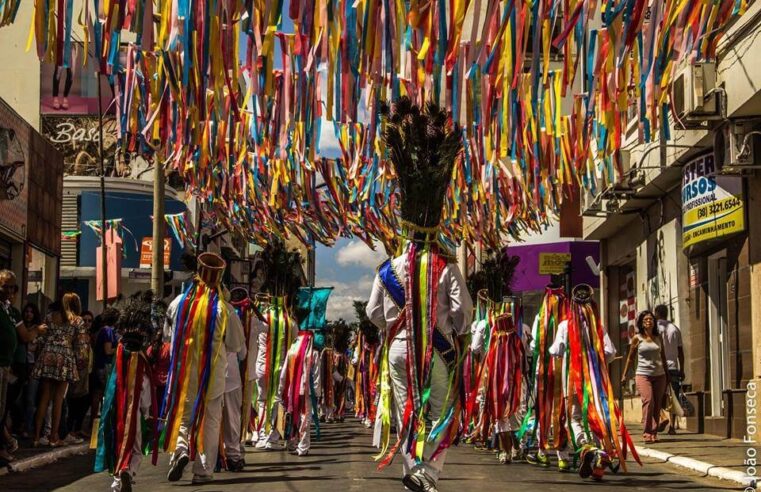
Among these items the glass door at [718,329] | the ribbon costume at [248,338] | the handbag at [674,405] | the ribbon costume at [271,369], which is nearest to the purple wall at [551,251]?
the glass door at [718,329]

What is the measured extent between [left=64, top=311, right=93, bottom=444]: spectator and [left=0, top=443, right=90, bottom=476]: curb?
0.75 metres

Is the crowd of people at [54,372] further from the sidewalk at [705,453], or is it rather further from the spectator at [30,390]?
the sidewalk at [705,453]

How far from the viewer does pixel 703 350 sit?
19516mm

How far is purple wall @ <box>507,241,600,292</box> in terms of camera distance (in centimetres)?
3222

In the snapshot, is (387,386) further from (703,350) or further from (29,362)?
(703,350)

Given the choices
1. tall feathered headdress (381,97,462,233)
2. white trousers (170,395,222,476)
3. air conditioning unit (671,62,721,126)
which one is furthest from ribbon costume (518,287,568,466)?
air conditioning unit (671,62,721,126)

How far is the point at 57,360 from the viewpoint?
47.9 ft

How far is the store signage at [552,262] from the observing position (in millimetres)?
32438

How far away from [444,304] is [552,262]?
946 inches

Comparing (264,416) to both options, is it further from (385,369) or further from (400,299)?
(400,299)

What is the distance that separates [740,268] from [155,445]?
9.69 metres

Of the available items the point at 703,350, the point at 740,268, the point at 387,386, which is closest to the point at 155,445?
the point at 387,386

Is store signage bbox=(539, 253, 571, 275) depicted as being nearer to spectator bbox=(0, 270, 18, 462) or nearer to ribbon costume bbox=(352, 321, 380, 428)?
ribbon costume bbox=(352, 321, 380, 428)

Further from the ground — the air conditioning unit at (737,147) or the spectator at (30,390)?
the air conditioning unit at (737,147)
